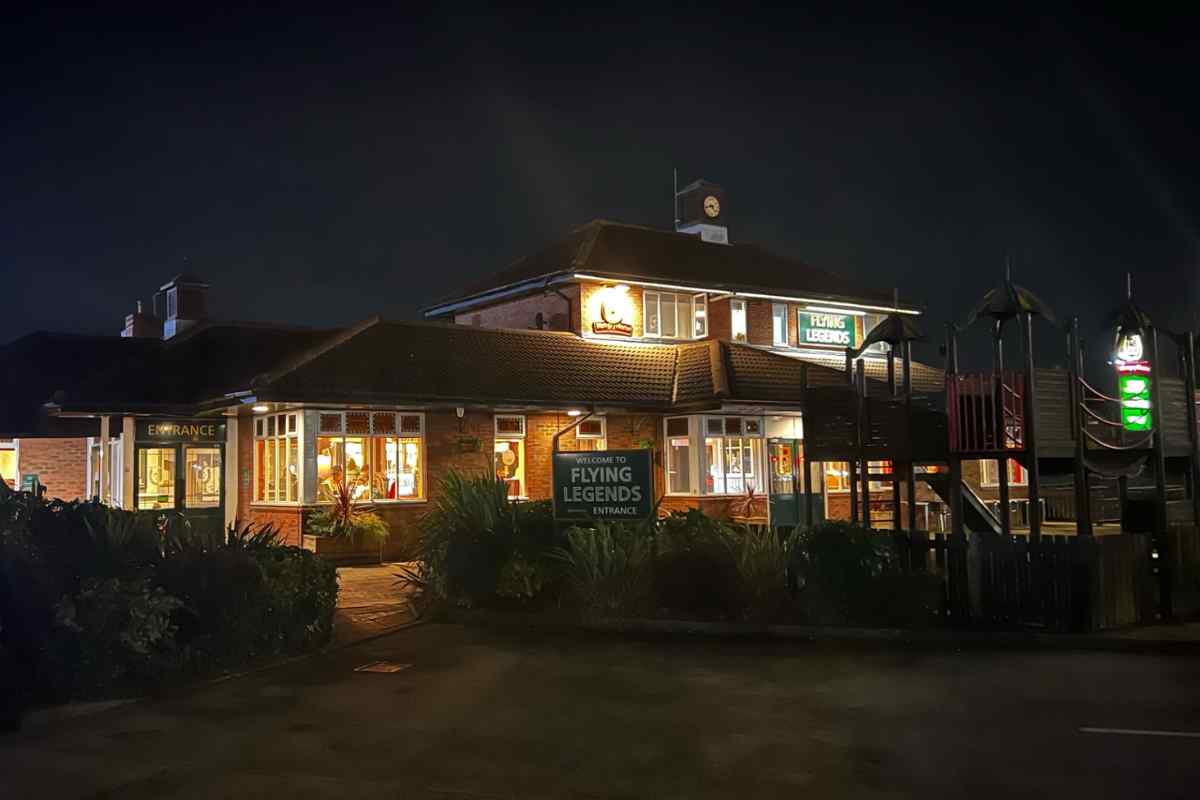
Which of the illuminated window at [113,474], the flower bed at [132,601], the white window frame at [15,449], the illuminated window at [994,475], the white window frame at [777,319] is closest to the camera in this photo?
the flower bed at [132,601]

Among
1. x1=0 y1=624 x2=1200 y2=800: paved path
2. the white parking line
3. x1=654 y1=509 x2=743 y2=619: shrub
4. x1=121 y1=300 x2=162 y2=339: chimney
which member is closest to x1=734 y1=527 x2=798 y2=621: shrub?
x1=654 y1=509 x2=743 y2=619: shrub

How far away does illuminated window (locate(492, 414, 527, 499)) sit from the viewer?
2353 cm

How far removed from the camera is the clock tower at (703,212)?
3466cm

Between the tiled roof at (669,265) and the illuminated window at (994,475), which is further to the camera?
the illuminated window at (994,475)

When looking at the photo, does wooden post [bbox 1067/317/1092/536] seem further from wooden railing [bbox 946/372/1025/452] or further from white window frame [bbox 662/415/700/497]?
white window frame [bbox 662/415/700/497]

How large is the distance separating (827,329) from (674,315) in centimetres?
505

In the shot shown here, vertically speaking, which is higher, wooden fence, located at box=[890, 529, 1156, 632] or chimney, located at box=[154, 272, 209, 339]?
chimney, located at box=[154, 272, 209, 339]

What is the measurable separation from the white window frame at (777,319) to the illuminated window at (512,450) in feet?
→ 30.0

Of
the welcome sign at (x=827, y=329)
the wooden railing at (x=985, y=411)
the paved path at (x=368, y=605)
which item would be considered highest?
the welcome sign at (x=827, y=329)

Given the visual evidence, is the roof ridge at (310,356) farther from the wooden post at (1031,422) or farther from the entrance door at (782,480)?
the wooden post at (1031,422)

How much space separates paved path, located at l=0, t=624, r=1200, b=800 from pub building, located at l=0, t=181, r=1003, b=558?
32.9 feet

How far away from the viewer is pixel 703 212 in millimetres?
34750

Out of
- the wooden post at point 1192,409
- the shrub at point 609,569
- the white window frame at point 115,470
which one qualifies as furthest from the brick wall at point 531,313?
the wooden post at point 1192,409

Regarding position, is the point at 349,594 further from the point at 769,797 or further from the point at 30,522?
the point at 769,797
